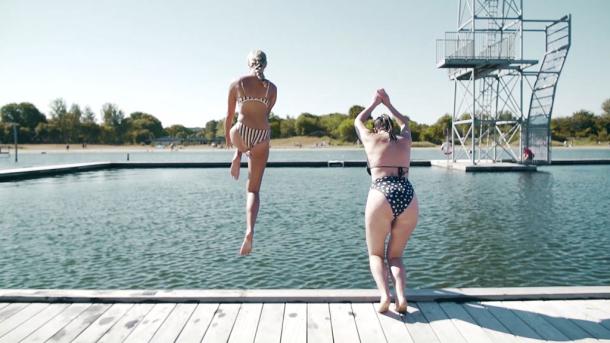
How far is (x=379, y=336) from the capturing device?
149 inches

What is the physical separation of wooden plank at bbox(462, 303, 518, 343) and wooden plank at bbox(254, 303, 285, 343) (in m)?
1.72

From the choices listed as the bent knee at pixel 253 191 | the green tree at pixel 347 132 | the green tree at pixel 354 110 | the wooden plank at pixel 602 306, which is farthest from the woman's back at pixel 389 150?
the green tree at pixel 354 110

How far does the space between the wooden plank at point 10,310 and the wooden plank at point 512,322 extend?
4430 mm

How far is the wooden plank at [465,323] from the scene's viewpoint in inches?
148

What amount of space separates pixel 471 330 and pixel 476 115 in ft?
104

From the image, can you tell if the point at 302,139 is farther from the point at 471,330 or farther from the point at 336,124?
the point at 471,330

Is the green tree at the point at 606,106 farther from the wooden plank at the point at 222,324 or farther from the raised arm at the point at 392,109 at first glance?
the wooden plank at the point at 222,324

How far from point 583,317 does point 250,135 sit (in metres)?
3.37

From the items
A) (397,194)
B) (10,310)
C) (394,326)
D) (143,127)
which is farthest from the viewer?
(143,127)

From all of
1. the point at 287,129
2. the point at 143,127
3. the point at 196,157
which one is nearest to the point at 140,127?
the point at 143,127

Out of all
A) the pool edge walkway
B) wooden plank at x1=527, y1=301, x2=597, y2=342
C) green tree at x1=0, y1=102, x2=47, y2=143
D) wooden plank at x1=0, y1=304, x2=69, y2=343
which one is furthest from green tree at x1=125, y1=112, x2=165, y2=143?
wooden plank at x1=527, y1=301, x2=597, y2=342

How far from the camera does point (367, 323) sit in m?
4.05

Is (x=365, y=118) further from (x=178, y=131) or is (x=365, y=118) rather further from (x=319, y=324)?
(x=178, y=131)

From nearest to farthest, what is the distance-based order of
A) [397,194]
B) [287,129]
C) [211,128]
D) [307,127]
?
[397,194] → [307,127] → [287,129] → [211,128]
